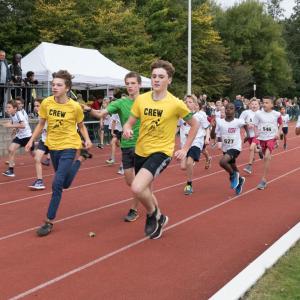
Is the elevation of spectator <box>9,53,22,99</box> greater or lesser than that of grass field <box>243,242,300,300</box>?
greater

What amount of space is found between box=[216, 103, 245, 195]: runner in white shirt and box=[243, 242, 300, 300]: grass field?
468 cm

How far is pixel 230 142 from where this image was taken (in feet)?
35.4

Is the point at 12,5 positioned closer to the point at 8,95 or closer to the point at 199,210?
the point at 8,95

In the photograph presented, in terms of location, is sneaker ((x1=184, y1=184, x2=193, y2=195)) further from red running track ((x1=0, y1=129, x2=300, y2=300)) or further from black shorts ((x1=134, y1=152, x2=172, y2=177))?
black shorts ((x1=134, y1=152, x2=172, y2=177))

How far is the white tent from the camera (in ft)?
66.3

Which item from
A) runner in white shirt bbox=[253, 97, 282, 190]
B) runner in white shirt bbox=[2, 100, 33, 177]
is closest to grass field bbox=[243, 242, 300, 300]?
runner in white shirt bbox=[253, 97, 282, 190]

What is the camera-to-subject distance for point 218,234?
23.3 feet

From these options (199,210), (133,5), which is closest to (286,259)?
(199,210)

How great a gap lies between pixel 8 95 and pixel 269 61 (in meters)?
54.1

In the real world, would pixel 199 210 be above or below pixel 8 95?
below

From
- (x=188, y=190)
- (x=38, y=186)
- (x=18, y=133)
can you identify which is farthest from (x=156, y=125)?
(x=18, y=133)

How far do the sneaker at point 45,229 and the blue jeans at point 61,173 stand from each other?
0.09 metres

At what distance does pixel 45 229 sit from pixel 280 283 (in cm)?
322

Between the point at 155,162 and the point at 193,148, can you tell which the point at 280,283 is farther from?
the point at 193,148
